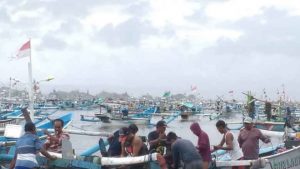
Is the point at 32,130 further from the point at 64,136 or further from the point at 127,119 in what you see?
the point at 127,119

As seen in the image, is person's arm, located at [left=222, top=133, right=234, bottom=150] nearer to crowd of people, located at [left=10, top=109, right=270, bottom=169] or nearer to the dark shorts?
crowd of people, located at [left=10, top=109, right=270, bottom=169]

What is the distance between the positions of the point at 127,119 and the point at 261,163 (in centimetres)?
3851

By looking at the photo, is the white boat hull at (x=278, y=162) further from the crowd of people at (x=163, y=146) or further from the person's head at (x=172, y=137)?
the person's head at (x=172, y=137)

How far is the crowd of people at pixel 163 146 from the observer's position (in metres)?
9.12

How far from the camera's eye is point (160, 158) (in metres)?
9.33

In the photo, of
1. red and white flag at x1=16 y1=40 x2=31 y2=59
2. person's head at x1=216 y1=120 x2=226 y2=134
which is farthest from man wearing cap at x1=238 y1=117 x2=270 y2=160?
red and white flag at x1=16 y1=40 x2=31 y2=59

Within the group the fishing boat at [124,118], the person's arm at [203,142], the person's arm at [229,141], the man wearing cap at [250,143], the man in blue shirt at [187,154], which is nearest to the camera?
the man in blue shirt at [187,154]

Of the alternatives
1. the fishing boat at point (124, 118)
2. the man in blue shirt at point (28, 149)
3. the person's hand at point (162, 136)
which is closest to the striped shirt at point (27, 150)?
the man in blue shirt at point (28, 149)

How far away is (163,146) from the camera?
10320mm

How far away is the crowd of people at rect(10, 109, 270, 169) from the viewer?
912cm

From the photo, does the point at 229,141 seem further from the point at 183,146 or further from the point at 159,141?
the point at 183,146

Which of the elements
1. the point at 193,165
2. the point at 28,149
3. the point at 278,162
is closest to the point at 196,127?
the point at 193,165

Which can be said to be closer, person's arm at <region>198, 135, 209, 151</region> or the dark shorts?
the dark shorts

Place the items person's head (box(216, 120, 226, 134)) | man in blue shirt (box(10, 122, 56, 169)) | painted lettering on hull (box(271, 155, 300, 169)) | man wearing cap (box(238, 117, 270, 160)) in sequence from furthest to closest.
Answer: painted lettering on hull (box(271, 155, 300, 169)) < man wearing cap (box(238, 117, 270, 160)) < person's head (box(216, 120, 226, 134)) < man in blue shirt (box(10, 122, 56, 169))
